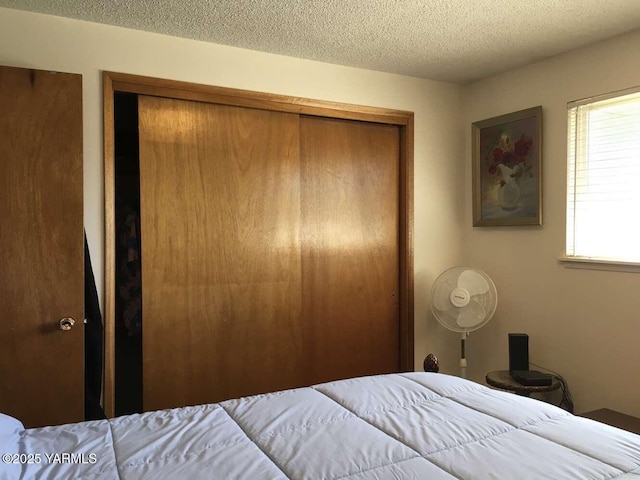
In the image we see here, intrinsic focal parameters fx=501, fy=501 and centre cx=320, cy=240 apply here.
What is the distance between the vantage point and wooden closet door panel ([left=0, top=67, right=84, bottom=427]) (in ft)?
7.25

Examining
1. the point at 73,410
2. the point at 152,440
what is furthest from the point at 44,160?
the point at 152,440

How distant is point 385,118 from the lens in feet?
11.0

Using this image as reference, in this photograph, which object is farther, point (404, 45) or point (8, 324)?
point (404, 45)

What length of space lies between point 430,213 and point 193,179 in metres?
1.67

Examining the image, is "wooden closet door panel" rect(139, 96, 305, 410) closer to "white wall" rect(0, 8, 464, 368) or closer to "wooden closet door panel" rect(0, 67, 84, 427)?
"white wall" rect(0, 8, 464, 368)

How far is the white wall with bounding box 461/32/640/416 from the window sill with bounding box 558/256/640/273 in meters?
0.03

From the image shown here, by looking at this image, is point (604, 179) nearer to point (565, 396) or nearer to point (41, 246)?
point (565, 396)

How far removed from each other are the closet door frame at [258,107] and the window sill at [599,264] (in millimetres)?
982

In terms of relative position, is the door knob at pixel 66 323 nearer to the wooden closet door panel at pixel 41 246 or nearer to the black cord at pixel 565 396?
the wooden closet door panel at pixel 41 246

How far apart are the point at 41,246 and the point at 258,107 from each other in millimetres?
1388

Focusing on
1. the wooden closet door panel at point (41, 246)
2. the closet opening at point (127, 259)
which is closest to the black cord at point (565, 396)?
the closet opening at point (127, 259)

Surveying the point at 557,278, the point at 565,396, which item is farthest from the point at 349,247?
the point at 565,396

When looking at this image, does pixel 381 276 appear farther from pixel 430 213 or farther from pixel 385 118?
pixel 385 118

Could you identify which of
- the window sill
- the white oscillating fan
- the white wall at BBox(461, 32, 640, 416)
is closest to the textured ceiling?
the white wall at BBox(461, 32, 640, 416)
